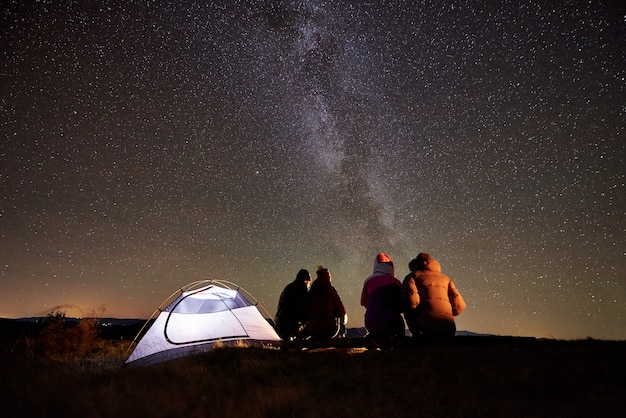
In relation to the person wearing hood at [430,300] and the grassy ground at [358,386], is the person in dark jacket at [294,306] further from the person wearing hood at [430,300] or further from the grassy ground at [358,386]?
the person wearing hood at [430,300]

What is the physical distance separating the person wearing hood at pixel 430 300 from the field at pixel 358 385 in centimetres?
36

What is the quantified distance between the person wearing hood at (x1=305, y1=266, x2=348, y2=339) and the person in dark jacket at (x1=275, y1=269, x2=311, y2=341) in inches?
10.1

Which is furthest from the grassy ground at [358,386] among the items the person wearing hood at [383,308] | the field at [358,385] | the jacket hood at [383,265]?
the jacket hood at [383,265]

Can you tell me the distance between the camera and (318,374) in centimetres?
587

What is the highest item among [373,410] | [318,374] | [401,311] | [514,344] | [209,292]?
[209,292]

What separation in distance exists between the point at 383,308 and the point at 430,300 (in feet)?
3.08

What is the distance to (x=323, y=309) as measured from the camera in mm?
8750

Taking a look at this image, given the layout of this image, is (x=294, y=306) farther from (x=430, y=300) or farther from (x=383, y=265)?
→ (x=430, y=300)

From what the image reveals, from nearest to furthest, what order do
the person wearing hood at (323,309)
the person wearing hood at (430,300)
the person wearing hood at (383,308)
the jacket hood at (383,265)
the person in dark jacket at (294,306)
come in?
the person wearing hood at (430,300) → the person wearing hood at (383,308) → the jacket hood at (383,265) → the person wearing hood at (323,309) → the person in dark jacket at (294,306)

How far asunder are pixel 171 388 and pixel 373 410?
2.43 metres

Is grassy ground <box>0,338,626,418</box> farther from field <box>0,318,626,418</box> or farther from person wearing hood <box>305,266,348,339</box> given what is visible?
person wearing hood <box>305,266,348,339</box>

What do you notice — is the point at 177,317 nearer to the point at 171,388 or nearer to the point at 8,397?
the point at 171,388

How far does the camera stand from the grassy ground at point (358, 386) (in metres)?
Answer: 4.10

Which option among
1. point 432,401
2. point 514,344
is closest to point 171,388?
point 432,401
